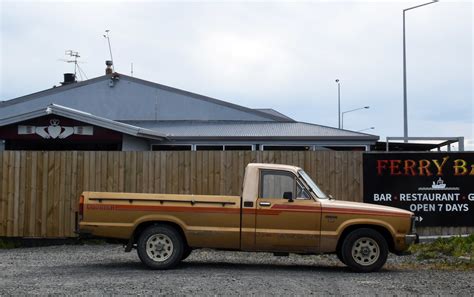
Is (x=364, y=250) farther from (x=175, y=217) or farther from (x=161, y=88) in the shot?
(x=161, y=88)

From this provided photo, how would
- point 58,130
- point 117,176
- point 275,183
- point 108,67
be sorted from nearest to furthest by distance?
point 275,183 < point 117,176 < point 58,130 < point 108,67

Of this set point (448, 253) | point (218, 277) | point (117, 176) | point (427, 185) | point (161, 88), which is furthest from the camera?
point (161, 88)

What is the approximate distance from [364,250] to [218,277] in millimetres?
2548

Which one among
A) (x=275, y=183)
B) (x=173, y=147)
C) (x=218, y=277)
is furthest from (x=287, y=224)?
(x=173, y=147)

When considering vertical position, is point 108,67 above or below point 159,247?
above

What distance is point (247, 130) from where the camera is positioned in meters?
22.0

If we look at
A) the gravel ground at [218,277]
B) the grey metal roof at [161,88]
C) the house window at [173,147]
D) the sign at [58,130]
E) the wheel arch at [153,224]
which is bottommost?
the gravel ground at [218,277]

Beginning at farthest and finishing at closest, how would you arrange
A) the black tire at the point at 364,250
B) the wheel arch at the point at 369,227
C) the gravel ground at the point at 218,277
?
the wheel arch at the point at 369,227 → the black tire at the point at 364,250 → the gravel ground at the point at 218,277

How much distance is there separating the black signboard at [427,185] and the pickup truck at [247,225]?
3414 mm

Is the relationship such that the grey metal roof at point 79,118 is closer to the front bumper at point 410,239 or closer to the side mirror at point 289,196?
the side mirror at point 289,196

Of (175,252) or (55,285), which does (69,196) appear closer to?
(175,252)

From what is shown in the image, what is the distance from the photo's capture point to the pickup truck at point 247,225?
1050 cm

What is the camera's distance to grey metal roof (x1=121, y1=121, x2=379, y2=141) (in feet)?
66.5

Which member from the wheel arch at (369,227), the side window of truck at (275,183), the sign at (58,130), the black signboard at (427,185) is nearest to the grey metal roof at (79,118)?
the sign at (58,130)
